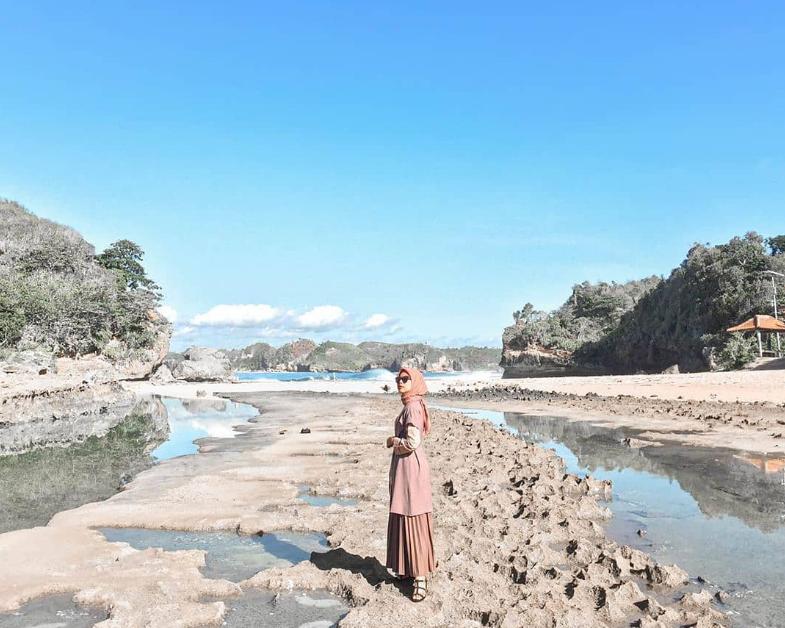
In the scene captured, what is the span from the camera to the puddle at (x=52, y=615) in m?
4.67

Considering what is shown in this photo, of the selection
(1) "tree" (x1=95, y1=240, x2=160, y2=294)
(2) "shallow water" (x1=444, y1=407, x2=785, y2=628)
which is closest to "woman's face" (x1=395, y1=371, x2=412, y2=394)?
(2) "shallow water" (x1=444, y1=407, x2=785, y2=628)

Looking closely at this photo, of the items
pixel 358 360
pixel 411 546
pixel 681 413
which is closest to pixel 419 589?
pixel 411 546

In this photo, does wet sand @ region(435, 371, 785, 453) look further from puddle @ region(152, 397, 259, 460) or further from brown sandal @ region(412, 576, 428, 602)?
puddle @ region(152, 397, 259, 460)

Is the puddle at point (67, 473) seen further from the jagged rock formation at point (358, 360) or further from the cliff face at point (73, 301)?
the jagged rock formation at point (358, 360)

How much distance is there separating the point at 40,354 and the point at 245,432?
18628mm

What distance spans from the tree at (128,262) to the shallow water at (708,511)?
49.8 meters

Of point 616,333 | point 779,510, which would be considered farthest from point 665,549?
point 616,333

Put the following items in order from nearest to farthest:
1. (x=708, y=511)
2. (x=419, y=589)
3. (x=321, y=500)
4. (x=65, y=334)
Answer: (x=419, y=589)
(x=708, y=511)
(x=321, y=500)
(x=65, y=334)

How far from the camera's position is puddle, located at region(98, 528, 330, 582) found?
6.11m

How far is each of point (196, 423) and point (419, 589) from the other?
20.3 metres

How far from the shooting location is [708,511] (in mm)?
8336

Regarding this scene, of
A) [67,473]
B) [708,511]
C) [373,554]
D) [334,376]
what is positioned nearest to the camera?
[373,554]

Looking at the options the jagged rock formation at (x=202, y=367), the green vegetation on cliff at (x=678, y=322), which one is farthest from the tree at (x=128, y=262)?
the green vegetation on cliff at (x=678, y=322)

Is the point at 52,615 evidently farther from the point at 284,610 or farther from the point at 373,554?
the point at 373,554
